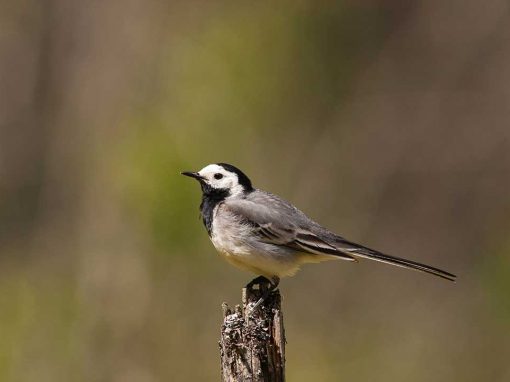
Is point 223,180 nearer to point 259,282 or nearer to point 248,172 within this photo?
point 259,282

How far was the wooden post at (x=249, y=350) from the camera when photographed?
4.69 meters

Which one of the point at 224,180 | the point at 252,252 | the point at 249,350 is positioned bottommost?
the point at 249,350

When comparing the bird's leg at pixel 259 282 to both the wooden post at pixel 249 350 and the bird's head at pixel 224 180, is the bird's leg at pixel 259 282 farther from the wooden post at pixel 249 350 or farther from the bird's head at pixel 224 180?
the wooden post at pixel 249 350

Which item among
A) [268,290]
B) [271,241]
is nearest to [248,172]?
[271,241]

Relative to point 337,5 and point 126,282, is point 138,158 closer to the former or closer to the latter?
point 126,282

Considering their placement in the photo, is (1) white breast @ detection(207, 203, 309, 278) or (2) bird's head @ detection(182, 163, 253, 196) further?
(2) bird's head @ detection(182, 163, 253, 196)

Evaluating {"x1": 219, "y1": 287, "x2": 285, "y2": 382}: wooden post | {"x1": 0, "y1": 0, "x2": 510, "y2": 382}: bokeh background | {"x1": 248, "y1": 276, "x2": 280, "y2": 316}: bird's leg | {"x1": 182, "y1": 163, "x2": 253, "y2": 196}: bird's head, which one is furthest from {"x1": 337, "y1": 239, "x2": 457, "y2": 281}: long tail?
{"x1": 0, "y1": 0, "x2": 510, "y2": 382}: bokeh background

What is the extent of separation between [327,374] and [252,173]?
5.71 feet

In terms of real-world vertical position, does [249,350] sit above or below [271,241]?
below

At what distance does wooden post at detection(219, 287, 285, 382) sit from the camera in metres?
4.69

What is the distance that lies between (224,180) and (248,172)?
2.57 meters

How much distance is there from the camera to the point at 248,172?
28.9 feet

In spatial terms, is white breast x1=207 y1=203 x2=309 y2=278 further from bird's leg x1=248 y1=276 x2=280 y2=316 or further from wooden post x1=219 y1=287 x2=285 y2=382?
wooden post x1=219 y1=287 x2=285 y2=382

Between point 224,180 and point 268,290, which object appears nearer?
point 268,290
